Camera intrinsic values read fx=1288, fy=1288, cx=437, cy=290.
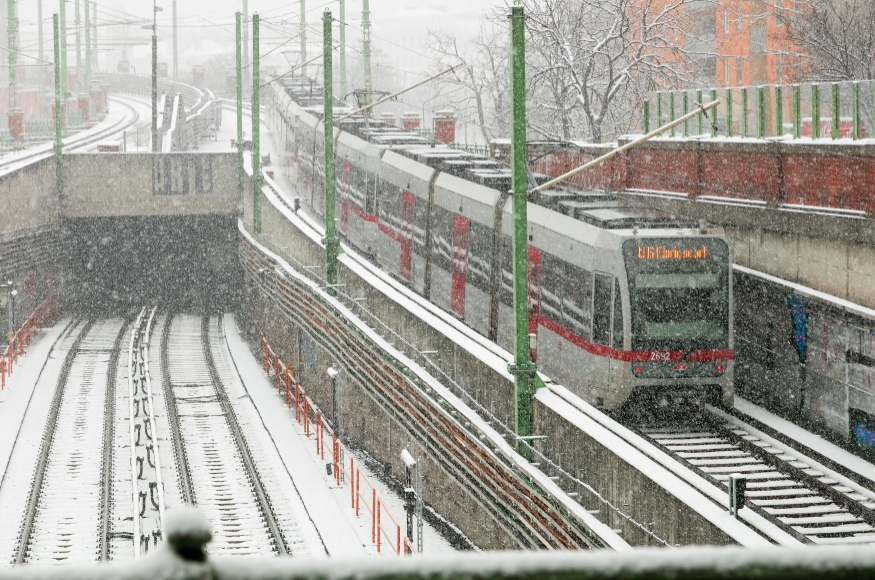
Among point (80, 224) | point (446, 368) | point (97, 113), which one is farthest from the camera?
point (97, 113)

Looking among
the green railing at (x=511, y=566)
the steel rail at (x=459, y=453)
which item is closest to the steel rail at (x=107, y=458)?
the steel rail at (x=459, y=453)

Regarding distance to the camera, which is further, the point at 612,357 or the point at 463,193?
the point at 463,193

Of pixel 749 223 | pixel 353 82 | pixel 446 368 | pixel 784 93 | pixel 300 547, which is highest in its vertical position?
pixel 353 82

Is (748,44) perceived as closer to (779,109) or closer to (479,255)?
(779,109)

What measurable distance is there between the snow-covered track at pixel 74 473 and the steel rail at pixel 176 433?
133cm

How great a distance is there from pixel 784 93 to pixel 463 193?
18.1 feet

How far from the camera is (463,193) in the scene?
2209cm

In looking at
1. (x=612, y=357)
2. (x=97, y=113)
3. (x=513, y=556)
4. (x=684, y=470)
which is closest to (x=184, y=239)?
(x=97, y=113)

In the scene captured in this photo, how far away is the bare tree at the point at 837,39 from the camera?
116ft

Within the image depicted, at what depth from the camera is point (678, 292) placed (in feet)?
55.5

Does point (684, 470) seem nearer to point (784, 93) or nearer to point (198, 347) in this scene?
point (784, 93)

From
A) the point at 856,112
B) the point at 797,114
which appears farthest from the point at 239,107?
the point at 856,112

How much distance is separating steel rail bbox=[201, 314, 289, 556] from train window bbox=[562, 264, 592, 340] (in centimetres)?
551

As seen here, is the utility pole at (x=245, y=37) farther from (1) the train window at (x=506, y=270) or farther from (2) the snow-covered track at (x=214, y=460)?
(1) the train window at (x=506, y=270)
